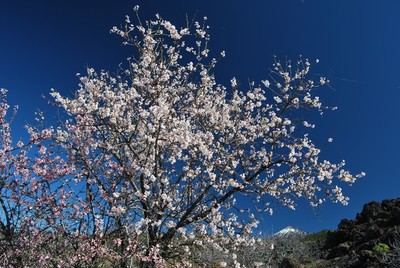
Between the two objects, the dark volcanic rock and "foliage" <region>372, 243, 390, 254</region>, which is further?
the dark volcanic rock

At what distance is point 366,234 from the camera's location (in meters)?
21.2

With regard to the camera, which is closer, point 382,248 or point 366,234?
point 382,248

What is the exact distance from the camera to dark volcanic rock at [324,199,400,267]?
17.1 m

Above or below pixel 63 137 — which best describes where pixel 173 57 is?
above

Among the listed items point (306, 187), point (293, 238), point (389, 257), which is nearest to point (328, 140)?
point (306, 187)

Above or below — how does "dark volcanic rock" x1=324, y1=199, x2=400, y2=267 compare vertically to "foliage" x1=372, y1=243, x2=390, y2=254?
above

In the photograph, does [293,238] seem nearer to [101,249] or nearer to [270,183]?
[270,183]

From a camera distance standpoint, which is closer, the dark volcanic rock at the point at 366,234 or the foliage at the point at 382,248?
the foliage at the point at 382,248

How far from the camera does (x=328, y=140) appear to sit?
Result: 889 centimetres

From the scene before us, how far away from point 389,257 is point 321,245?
15969mm

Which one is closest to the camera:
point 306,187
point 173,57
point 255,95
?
point 173,57

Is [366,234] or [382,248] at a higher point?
[366,234]

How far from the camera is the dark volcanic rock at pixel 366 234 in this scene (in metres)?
17.1

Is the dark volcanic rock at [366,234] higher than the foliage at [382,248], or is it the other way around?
the dark volcanic rock at [366,234]
